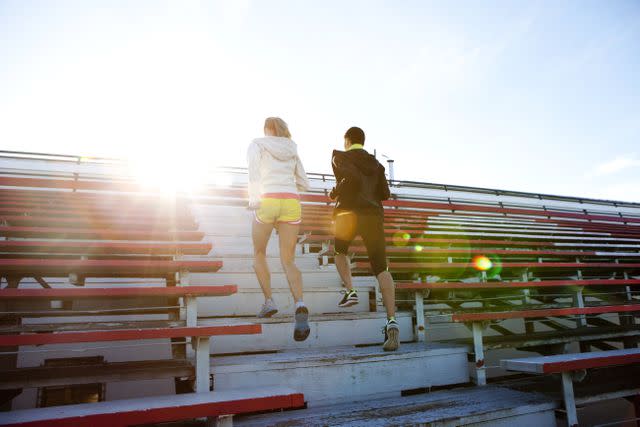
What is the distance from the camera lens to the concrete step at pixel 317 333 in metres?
2.72

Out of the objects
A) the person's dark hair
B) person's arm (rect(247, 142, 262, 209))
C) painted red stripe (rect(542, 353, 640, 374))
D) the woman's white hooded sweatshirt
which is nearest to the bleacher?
painted red stripe (rect(542, 353, 640, 374))

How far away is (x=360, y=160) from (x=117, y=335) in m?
1.80

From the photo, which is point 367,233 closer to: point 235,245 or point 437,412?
point 437,412

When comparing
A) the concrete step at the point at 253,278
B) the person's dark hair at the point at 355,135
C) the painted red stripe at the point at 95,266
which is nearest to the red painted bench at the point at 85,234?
the concrete step at the point at 253,278

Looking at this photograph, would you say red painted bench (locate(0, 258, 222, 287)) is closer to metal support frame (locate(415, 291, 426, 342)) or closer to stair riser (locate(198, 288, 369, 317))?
stair riser (locate(198, 288, 369, 317))

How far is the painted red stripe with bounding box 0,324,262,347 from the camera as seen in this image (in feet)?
5.96

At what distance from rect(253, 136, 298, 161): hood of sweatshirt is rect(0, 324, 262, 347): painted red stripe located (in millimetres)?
1099

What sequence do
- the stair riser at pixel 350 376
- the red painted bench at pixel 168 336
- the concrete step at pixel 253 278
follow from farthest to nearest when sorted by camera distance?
the concrete step at pixel 253 278, the stair riser at pixel 350 376, the red painted bench at pixel 168 336

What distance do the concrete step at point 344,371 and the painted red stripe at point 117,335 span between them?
0.26 m

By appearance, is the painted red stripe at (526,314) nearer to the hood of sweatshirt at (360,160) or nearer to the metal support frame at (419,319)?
the metal support frame at (419,319)

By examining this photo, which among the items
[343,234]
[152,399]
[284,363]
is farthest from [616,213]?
[152,399]

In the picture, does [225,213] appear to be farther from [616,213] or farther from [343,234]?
[616,213]

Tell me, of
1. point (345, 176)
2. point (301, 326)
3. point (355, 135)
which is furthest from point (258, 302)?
point (355, 135)

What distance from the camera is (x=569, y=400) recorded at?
2.38m
